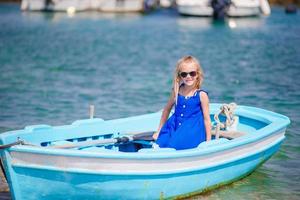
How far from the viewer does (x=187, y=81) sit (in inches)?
319

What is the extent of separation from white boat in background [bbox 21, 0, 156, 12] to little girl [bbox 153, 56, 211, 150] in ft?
175

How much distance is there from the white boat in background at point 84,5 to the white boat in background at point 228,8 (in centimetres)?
956

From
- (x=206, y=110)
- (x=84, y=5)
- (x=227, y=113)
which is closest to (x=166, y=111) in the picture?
(x=206, y=110)

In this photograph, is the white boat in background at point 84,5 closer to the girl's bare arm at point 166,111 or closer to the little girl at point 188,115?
the girl's bare arm at point 166,111

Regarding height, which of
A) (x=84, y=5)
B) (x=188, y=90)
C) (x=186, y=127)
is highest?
(x=188, y=90)

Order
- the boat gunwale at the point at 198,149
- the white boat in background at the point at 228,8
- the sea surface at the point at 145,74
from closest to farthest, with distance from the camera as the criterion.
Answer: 1. the boat gunwale at the point at 198,149
2. the sea surface at the point at 145,74
3. the white boat in background at the point at 228,8

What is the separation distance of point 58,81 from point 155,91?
3.33m

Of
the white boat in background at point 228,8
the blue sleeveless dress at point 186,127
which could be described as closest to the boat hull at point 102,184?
the blue sleeveless dress at point 186,127

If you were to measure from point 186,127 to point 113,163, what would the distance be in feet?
4.69

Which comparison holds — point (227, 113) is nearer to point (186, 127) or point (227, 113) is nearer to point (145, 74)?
point (186, 127)

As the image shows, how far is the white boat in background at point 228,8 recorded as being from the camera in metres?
50.7

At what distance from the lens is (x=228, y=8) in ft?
167

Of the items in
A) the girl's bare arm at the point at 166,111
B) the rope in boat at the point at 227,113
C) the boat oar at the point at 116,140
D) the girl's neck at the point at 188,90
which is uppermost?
the girl's neck at the point at 188,90

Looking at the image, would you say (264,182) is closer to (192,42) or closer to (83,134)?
(83,134)
